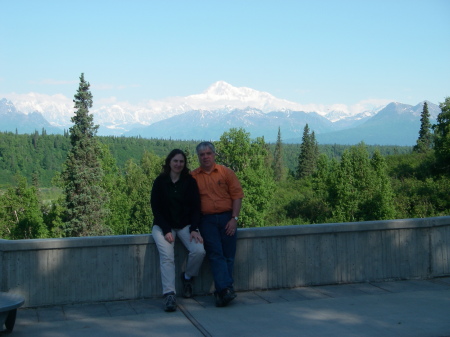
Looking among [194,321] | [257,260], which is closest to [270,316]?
[194,321]

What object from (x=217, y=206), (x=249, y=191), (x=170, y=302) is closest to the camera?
(x=170, y=302)

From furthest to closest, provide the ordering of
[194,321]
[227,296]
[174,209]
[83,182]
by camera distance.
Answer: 1. [83,182]
2. [174,209]
3. [227,296]
4. [194,321]

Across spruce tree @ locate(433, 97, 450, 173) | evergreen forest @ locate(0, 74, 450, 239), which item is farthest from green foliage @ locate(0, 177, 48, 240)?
spruce tree @ locate(433, 97, 450, 173)

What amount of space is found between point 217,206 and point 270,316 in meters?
1.51

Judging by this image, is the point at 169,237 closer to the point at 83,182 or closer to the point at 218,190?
the point at 218,190

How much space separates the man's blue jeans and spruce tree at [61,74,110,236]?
153 feet

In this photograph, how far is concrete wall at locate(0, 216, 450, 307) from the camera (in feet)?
22.5

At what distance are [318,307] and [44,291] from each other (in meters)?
3.25

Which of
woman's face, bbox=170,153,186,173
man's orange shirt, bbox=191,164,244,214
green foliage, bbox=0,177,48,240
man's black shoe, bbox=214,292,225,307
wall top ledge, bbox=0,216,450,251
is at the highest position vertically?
woman's face, bbox=170,153,186,173

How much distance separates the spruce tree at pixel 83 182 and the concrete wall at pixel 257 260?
152 ft

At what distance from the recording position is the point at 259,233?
7.68 meters

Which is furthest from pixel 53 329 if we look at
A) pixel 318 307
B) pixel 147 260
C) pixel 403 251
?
pixel 403 251

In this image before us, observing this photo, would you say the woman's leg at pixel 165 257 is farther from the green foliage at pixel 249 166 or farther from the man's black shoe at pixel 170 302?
the green foliage at pixel 249 166

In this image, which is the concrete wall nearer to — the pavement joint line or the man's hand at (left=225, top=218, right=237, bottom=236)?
the man's hand at (left=225, top=218, right=237, bottom=236)
